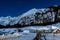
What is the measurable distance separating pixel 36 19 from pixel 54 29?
313 millimetres

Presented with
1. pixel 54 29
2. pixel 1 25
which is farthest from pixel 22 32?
pixel 54 29

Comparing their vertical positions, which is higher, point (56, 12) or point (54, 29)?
point (56, 12)

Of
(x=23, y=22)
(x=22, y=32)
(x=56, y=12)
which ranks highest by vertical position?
(x=56, y=12)

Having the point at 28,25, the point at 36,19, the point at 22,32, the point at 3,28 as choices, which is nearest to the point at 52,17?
the point at 36,19

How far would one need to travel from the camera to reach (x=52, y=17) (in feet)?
6.47

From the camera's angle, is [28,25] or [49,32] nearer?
[49,32]

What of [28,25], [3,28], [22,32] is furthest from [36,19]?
[3,28]

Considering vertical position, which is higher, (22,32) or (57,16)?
(57,16)

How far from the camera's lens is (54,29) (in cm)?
192

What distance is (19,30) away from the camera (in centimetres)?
199

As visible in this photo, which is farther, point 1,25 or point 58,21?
point 58,21

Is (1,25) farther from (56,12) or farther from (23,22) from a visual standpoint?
(56,12)

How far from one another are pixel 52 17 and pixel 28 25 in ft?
1.24

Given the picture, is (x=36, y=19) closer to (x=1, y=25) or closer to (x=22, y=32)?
(x=22, y=32)
